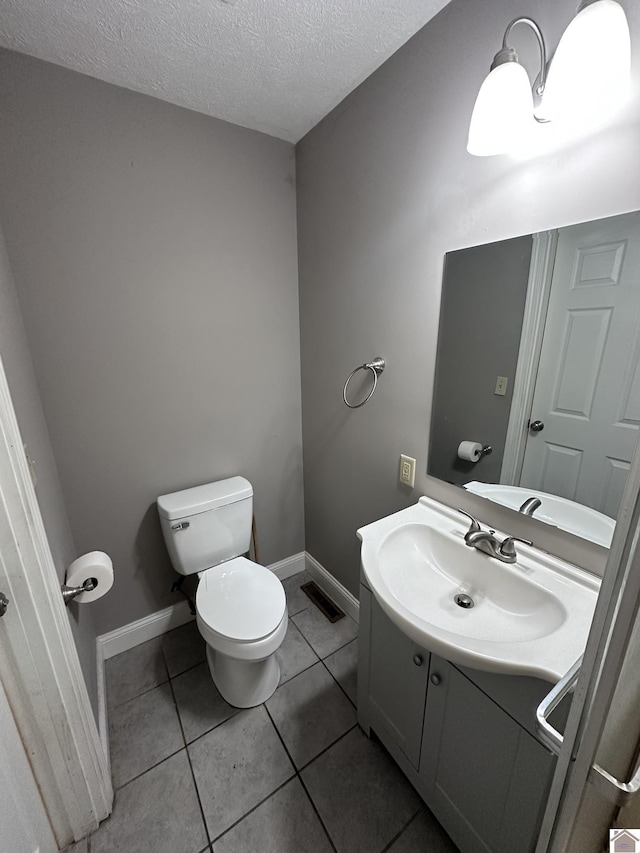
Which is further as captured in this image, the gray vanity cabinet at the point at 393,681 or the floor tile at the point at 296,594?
the floor tile at the point at 296,594

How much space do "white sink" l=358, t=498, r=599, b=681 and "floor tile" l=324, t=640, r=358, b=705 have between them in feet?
2.51

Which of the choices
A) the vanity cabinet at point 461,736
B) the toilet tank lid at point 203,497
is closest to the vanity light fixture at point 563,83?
the vanity cabinet at point 461,736

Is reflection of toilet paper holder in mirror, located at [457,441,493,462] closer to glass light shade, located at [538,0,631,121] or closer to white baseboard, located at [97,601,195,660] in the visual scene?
glass light shade, located at [538,0,631,121]

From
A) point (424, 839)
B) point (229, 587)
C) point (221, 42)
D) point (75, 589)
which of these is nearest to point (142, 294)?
point (221, 42)

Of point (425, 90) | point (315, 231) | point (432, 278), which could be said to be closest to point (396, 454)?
point (432, 278)

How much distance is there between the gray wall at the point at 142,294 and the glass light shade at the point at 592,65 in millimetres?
1194

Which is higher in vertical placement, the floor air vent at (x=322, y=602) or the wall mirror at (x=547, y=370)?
the wall mirror at (x=547, y=370)

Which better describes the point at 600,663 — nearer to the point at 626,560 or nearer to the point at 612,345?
the point at 626,560

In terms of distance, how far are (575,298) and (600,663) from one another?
829 mm

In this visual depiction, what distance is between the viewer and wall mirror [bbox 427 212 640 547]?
789 millimetres

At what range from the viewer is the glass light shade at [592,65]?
647 mm

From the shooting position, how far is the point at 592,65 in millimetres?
680

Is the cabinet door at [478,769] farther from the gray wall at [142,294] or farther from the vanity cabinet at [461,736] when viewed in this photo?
the gray wall at [142,294]

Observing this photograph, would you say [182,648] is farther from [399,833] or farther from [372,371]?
[372,371]
